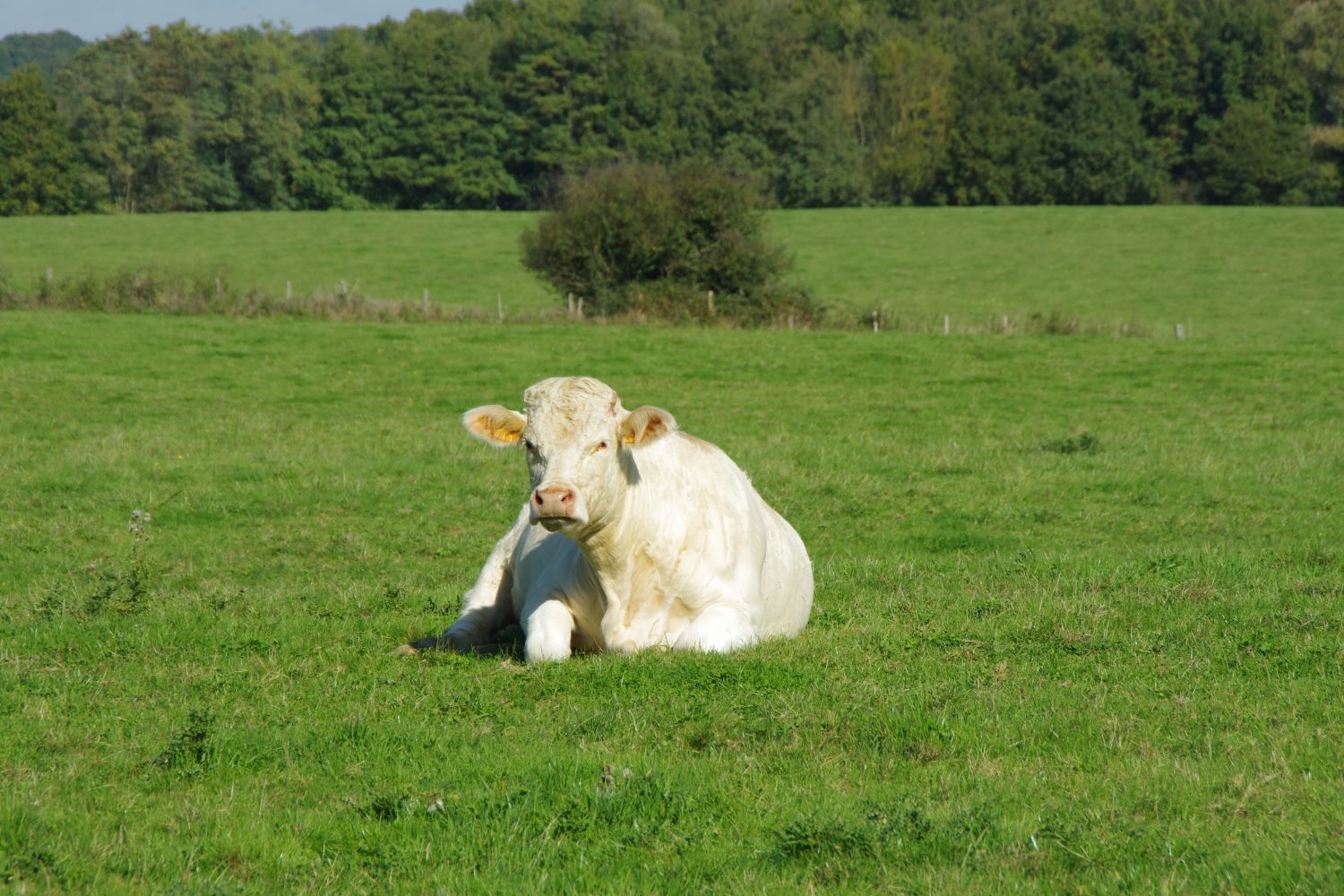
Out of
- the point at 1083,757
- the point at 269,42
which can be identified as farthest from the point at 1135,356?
the point at 269,42

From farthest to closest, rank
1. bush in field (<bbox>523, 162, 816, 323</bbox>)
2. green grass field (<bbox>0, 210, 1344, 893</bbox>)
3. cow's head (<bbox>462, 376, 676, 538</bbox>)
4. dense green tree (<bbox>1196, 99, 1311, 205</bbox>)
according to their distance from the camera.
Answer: dense green tree (<bbox>1196, 99, 1311, 205</bbox>), bush in field (<bbox>523, 162, 816, 323</bbox>), cow's head (<bbox>462, 376, 676, 538</bbox>), green grass field (<bbox>0, 210, 1344, 893</bbox>)

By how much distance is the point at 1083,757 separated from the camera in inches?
230

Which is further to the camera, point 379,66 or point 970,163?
point 379,66

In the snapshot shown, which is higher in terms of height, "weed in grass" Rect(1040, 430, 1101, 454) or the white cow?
the white cow

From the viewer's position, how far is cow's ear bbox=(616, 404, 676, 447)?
7.93m

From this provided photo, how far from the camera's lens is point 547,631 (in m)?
8.07

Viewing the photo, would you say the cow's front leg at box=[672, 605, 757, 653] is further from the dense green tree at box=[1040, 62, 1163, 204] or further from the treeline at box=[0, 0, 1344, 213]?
the dense green tree at box=[1040, 62, 1163, 204]

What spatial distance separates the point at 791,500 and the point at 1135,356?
20023mm

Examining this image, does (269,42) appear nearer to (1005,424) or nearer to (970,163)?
(970,163)

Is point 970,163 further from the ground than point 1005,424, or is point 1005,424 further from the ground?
point 970,163

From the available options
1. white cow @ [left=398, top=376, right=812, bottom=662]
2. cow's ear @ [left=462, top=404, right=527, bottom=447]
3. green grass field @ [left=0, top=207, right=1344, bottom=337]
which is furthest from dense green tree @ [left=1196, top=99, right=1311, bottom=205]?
cow's ear @ [left=462, top=404, right=527, bottom=447]

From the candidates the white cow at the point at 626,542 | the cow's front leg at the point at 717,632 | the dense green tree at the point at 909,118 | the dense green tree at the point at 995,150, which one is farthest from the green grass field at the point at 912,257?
the cow's front leg at the point at 717,632

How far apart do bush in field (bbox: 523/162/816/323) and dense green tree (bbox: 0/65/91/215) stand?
58.0 meters

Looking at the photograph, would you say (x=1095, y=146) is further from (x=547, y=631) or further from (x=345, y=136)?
(x=547, y=631)
